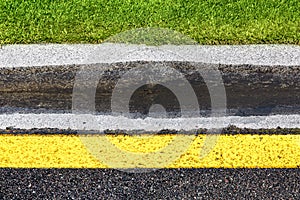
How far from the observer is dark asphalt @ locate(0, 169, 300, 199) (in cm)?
272

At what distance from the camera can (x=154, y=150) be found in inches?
119

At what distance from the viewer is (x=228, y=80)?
3605 mm

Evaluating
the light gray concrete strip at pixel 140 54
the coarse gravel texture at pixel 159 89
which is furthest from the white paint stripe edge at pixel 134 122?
the light gray concrete strip at pixel 140 54

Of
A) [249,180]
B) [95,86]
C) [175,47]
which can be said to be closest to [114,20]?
[175,47]

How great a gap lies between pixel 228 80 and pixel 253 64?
0.81 ft

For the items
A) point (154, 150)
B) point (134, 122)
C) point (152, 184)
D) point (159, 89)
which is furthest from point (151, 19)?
point (152, 184)

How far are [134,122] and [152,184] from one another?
523 millimetres

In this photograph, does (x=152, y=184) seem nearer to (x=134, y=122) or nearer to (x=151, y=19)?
(x=134, y=122)

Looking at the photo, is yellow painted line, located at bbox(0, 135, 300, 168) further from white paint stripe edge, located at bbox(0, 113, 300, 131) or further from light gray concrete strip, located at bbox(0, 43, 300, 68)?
light gray concrete strip, located at bbox(0, 43, 300, 68)

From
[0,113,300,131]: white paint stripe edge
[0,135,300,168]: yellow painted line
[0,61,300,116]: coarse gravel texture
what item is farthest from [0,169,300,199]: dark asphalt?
[0,61,300,116]: coarse gravel texture

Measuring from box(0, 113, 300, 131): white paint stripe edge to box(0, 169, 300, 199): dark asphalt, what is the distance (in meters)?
0.37

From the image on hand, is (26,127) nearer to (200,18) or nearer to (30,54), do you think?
(30,54)

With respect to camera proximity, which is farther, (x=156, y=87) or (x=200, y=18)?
(x=200, y=18)

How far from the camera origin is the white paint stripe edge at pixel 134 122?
3201mm
